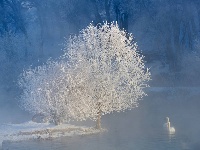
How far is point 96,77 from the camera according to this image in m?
41.8

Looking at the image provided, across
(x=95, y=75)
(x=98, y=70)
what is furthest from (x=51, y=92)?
(x=98, y=70)

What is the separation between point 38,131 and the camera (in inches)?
1610

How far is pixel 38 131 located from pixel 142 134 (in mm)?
10175

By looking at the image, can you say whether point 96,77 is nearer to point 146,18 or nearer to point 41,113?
point 41,113

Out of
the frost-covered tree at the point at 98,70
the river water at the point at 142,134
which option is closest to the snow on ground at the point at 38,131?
the river water at the point at 142,134

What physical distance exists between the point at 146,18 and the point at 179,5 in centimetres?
793

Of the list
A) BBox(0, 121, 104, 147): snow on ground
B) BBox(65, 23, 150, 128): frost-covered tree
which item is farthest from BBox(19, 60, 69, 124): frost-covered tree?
Result: BBox(0, 121, 104, 147): snow on ground

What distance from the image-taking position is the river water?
33719mm

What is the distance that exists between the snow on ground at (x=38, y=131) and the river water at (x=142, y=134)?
160 cm

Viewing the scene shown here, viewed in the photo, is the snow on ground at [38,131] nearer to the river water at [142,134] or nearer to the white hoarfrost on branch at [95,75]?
the white hoarfrost on branch at [95,75]

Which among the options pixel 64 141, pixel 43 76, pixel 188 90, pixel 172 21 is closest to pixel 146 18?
pixel 172 21

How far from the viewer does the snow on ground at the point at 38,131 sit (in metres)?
39.3

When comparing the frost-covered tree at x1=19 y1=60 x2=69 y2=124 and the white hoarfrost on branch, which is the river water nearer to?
the white hoarfrost on branch

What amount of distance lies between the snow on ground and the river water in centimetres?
160
